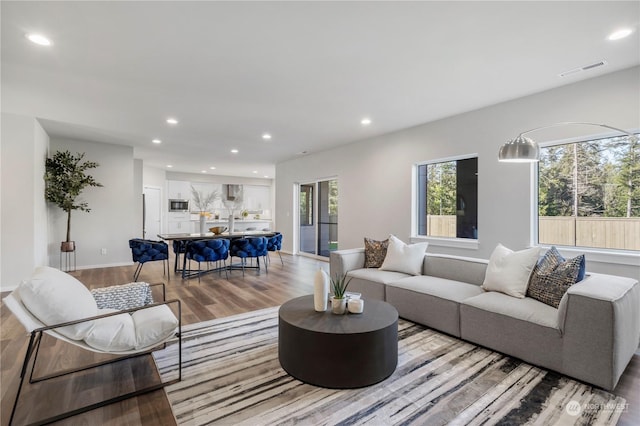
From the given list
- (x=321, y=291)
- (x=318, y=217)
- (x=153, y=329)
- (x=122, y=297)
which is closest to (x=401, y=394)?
(x=321, y=291)

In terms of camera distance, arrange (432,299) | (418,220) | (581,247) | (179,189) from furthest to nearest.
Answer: (179,189) < (418,220) < (581,247) < (432,299)

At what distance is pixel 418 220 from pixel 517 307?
9.85 ft

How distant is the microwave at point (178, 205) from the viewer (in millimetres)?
11434

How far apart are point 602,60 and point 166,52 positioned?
14.0 feet

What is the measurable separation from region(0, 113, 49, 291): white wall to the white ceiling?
39 cm

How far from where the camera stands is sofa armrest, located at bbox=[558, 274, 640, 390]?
2037mm

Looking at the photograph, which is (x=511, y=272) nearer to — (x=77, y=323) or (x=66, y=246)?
(x=77, y=323)

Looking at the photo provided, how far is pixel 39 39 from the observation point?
2607mm

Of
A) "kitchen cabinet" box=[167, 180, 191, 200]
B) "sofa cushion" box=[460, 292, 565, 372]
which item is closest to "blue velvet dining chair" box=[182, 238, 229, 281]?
"sofa cushion" box=[460, 292, 565, 372]

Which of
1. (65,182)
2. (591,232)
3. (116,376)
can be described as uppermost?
(65,182)

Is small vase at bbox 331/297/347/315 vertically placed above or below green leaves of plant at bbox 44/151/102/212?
below

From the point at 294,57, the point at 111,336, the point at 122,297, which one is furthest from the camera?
the point at 294,57

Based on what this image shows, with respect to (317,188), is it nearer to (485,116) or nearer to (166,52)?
(485,116)

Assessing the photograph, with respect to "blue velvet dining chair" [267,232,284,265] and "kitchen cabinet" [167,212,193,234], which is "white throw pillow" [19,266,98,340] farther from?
"kitchen cabinet" [167,212,193,234]
